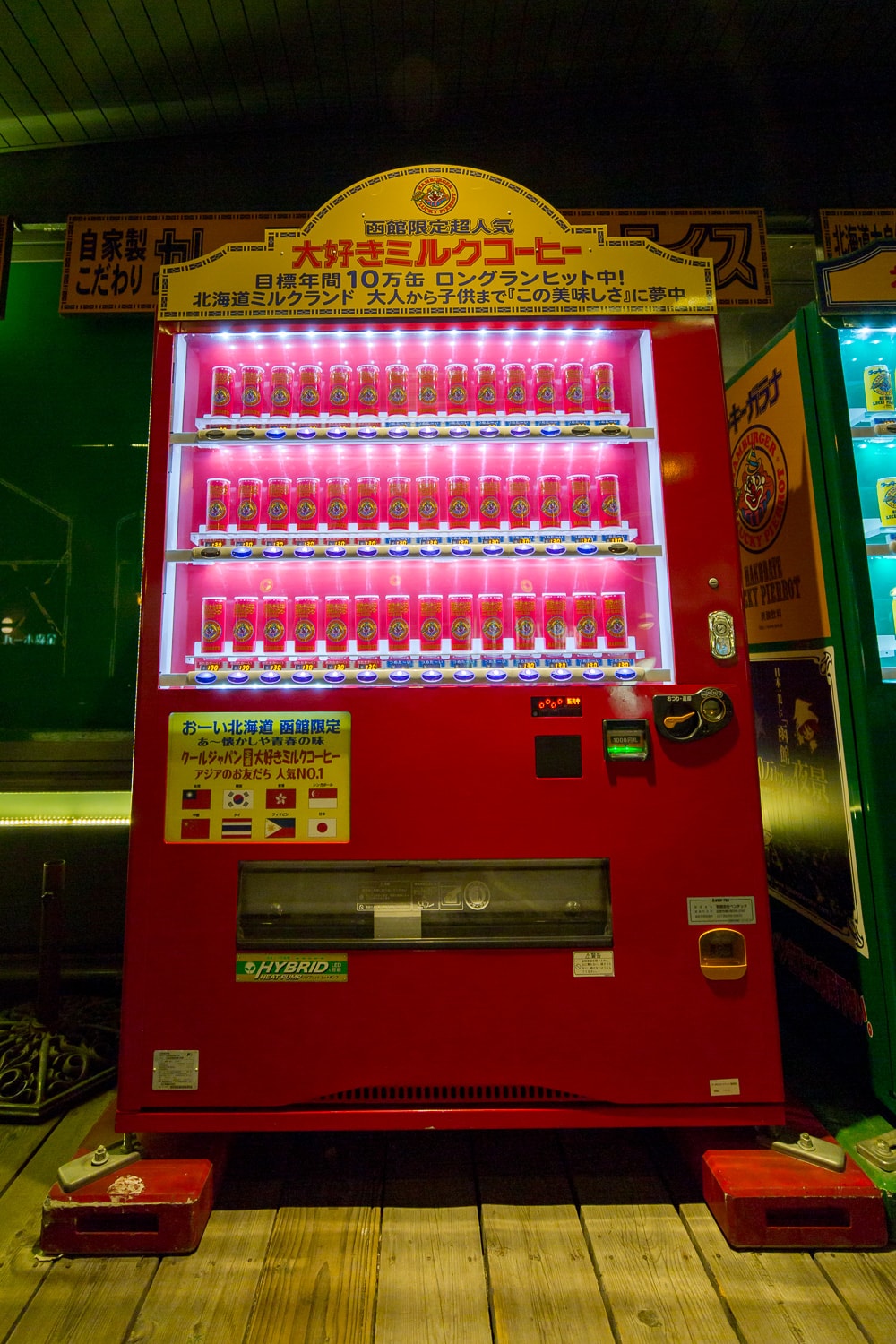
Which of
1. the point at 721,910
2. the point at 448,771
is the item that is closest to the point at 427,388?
the point at 448,771

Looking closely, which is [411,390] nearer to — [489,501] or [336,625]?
[489,501]

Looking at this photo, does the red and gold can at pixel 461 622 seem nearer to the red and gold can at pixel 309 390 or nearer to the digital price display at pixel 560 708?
the digital price display at pixel 560 708

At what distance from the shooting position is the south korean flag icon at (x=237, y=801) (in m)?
1.78

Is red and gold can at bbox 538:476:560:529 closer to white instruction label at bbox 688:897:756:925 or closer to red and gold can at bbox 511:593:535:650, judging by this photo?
red and gold can at bbox 511:593:535:650

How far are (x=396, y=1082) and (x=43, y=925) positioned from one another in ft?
4.37

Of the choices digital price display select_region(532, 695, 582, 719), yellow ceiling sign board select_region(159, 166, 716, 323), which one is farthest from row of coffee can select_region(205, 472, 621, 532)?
digital price display select_region(532, 695, 582, 719)

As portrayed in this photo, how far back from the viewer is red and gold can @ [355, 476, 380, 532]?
2.09 metres

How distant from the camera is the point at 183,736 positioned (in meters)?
1.79

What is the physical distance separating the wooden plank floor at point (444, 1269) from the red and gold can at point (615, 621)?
141cm

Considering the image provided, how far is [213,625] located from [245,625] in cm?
10

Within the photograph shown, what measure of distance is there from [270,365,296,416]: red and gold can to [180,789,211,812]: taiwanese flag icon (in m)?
1.15

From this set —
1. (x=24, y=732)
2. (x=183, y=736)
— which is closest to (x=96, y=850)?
(x=24, y=732)

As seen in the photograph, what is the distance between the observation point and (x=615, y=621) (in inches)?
80.3

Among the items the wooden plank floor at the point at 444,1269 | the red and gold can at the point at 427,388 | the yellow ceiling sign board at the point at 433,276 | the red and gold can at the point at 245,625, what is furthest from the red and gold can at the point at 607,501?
the wooden plank floor at the point at 444,1269
